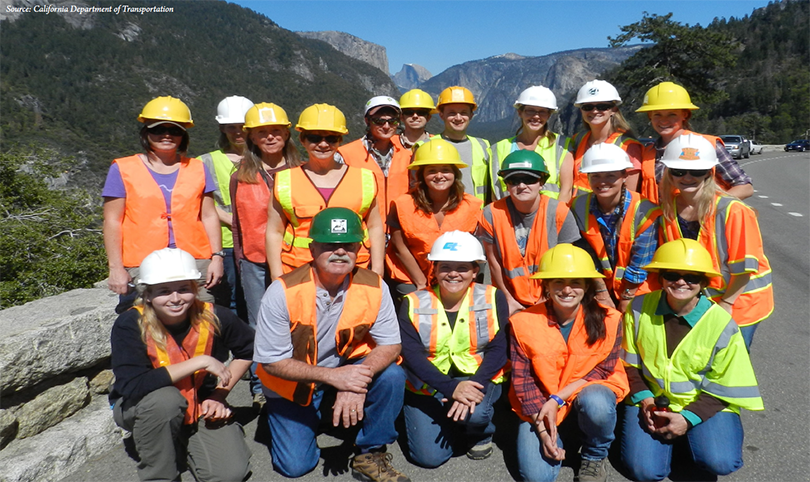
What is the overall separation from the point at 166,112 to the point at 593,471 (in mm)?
3305

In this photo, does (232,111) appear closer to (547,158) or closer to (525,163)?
(525,163)

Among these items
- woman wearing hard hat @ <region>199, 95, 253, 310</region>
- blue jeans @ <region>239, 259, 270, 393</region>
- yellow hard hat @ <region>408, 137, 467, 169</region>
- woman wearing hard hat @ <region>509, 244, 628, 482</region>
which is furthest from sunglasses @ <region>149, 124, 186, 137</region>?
woman wearing hard hat @ <region>509, 244, 628, 482</region>

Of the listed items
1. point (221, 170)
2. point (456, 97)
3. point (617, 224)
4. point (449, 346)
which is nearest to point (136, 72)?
point (221, 170)

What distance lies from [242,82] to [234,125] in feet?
346

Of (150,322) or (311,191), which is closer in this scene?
(150,322)

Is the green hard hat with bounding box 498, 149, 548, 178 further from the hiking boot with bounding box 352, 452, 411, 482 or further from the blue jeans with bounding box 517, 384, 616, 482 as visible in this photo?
the hiking boot with bounding box 352, 452, 411, 482

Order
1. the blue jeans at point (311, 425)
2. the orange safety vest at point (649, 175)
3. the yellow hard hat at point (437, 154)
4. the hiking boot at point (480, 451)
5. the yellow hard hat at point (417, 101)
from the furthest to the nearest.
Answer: the yellow hard hat at point (417, 101) < the orange safety vest at point (649, 175) < the yellow hard hat at point (437, 154) < the hiking boot at point (480, 451) < the blue jeans at point (311, 425)

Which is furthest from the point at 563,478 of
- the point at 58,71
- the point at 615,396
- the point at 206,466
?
the point at 58,71

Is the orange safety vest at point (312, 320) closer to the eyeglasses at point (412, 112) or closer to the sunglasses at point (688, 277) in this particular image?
the sunglasses at point (688, 277)

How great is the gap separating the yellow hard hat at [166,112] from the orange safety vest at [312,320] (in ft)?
4.31

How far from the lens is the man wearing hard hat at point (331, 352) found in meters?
2.90

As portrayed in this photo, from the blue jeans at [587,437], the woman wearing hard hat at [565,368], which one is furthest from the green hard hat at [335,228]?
the blue jeans at [587,437]

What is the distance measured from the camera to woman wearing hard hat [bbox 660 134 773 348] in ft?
9.91

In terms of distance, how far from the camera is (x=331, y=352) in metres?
3.13
